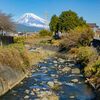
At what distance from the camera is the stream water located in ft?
111

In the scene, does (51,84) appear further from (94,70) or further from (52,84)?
(94,70)

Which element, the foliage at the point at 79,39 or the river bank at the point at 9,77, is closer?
the river bank at the point at 9,77

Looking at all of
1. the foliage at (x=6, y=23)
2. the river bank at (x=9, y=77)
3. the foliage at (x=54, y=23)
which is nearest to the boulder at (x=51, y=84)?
the river bank at (x=9, y=77)

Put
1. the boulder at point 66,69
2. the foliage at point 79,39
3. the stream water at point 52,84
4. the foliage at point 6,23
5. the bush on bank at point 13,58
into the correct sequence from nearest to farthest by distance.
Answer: the stream water at point 52,84 → the bush on bank at point 13,58 → the boulder at point 66,69 → the foliage at point 6,23 → the foliage at point 79,39

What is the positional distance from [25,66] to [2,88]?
14027 millimetres

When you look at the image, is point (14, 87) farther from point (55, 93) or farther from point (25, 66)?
point (25, 66)

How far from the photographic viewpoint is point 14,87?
37.6 metres

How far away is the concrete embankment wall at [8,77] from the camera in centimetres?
3525

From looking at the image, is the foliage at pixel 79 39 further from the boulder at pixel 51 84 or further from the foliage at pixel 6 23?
the boulder at pixel 51 84

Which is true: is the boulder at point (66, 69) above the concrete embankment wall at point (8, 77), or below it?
below

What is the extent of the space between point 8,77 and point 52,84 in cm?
549

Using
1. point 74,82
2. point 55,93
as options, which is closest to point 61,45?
point 74,82

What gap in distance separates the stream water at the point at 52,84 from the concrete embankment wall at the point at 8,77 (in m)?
0.59

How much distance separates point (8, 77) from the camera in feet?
125
